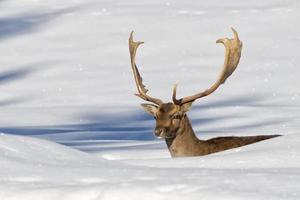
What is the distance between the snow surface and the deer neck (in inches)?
25.5

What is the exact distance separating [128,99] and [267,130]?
18.6 feet

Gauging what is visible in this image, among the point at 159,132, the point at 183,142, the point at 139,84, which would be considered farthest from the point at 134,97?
the point at 159,132

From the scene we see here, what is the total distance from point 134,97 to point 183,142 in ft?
31.8

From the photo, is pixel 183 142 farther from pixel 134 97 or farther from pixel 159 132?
pixel 134 97

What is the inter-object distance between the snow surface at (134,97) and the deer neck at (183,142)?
65 cm

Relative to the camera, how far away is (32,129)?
14.2 meters

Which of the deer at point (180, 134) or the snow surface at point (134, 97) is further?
the deer at point (180, 134)

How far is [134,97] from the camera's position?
1891cm

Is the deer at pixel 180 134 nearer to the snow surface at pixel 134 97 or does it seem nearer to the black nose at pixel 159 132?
the black nose at pixel 159 132

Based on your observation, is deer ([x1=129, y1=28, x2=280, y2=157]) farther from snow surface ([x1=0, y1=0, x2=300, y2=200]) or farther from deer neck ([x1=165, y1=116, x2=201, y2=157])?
snow surface ([x1=0, y1=0, x2=300, y2=200])

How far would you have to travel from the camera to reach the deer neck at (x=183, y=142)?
921cm

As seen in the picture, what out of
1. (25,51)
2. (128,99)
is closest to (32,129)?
(128,99)

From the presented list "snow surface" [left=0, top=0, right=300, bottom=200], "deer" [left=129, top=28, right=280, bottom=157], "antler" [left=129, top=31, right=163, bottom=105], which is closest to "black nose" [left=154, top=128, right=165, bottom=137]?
"deer" [left=129, top=28, right=280, bottom=157]

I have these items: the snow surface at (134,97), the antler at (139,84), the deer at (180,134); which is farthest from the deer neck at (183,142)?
the snow surface at (134,97)
